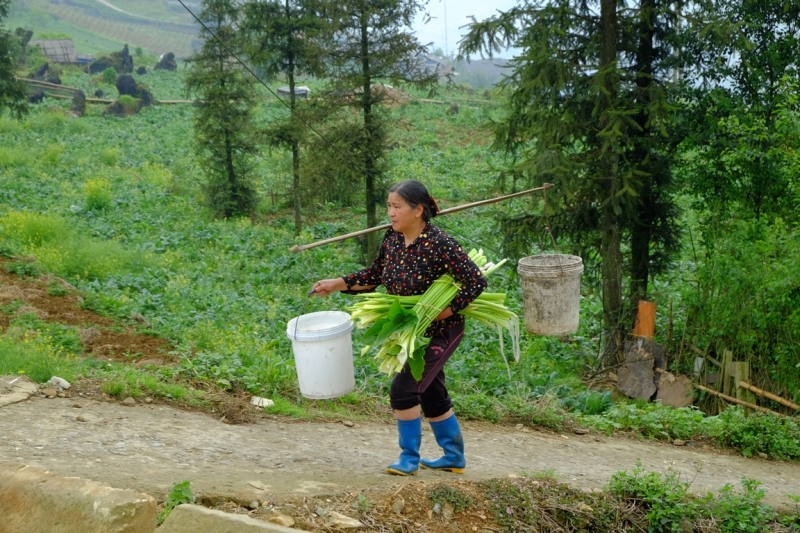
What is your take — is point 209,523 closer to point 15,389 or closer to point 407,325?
point 407,325

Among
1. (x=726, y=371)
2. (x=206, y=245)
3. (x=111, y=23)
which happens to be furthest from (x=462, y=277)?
(x=111, y=23)

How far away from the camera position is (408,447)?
5.00m

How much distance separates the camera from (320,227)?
2150cm

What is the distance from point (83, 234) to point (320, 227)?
21.4ft

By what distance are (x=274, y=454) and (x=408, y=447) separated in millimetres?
1114

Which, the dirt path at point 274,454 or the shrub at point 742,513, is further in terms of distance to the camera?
the shrub at point 742,513

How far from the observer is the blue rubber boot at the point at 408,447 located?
16.1 ft

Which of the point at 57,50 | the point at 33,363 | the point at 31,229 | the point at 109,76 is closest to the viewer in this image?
the point at 33,363

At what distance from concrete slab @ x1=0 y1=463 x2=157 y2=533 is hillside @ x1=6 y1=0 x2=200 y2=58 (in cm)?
5859

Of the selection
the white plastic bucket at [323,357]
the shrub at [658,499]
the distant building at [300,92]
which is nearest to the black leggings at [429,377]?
the white plastic bucket at [323,357]

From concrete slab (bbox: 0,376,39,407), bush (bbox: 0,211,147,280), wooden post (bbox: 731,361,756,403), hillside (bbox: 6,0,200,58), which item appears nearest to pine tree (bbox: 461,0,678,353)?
wooden post (bbox: 731,361,756,403)

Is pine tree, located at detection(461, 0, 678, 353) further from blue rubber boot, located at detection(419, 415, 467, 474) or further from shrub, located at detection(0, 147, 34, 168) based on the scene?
shrub, located at detection(0, 147, 34, 168)

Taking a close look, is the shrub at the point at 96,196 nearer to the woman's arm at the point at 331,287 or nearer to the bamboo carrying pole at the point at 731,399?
the bamboo carrying pole at the point at 731,399

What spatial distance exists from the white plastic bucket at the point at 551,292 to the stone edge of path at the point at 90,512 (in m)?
3.72
